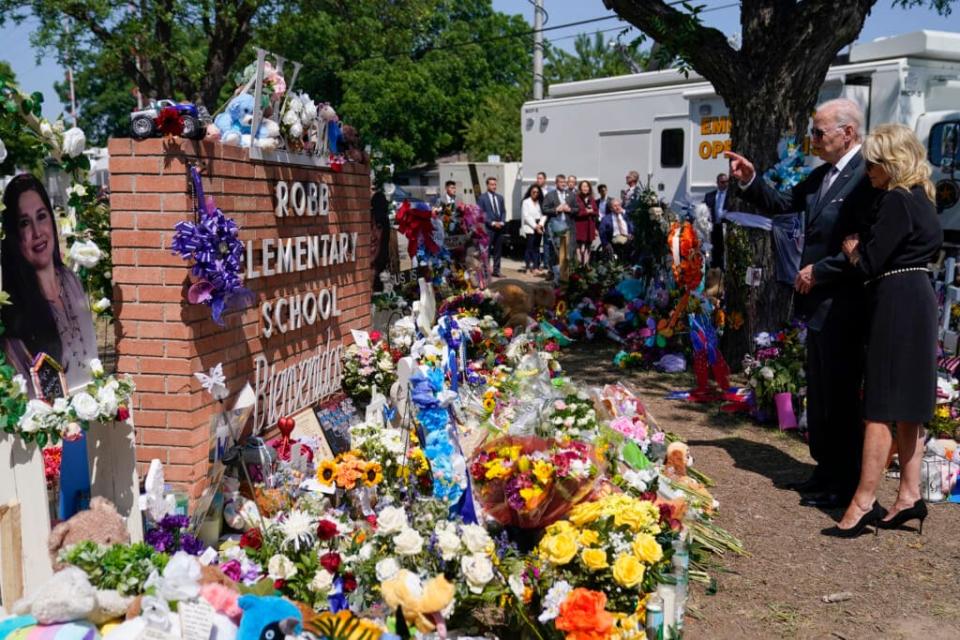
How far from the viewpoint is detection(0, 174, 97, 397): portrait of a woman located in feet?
10.6

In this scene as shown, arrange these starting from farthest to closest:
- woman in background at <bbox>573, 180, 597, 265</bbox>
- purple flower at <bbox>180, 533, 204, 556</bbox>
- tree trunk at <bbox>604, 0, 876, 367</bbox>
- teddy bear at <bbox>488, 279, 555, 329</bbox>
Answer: woman in background at <bbox>573, 180, 597, 265</bbox> < teddy bear at <bbox>488, 279, 555, 329</bbox> < tree trunk at <bbox>604, 0, 876, 367</bbox> < purple flower at <bbox>180, 533, 204, 556</bbox>

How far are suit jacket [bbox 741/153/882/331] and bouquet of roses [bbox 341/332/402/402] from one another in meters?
2.42

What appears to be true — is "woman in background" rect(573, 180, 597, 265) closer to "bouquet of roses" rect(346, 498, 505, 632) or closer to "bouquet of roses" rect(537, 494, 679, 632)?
"bouquet of roses" rect(537, 494, 679, 632)

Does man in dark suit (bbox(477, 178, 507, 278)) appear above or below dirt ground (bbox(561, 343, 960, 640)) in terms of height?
above

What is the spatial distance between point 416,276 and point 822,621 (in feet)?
19.1

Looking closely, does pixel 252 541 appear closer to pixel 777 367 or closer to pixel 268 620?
pixel 268 620

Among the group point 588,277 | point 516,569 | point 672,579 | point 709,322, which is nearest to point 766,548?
point 672,579

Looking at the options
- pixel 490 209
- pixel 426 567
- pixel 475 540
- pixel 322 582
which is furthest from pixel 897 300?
pixel 490 209

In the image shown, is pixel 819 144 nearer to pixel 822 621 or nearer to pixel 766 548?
pixel 766 548

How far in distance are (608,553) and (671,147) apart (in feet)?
42.5

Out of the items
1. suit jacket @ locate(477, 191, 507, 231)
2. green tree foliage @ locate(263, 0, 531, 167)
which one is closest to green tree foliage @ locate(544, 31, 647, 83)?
green tree foliage @ locate(263, 0, 531, 167)

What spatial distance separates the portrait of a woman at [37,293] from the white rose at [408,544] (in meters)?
1.39

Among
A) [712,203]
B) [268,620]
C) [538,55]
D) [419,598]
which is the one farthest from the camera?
[538,55]

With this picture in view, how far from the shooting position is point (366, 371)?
5.61 meters
